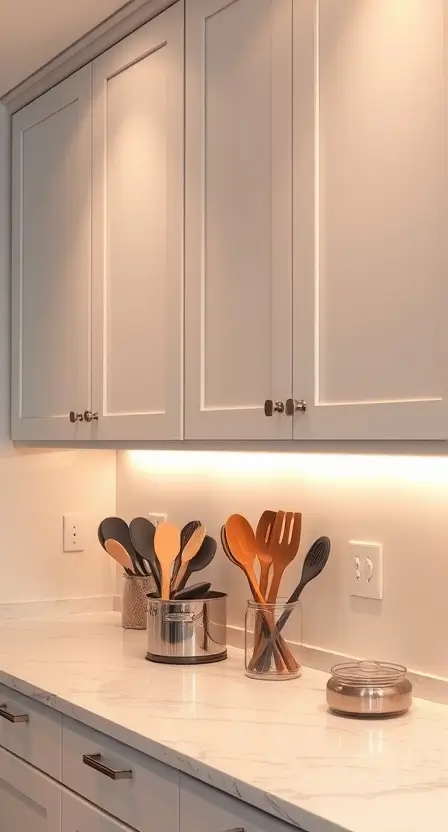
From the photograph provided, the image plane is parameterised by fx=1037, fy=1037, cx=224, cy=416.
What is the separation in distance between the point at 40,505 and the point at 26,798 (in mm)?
994

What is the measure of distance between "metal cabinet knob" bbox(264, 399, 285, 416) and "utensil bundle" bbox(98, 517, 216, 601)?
503 mm

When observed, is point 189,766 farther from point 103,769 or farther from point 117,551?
point 117,551

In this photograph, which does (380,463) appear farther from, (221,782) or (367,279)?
(221,782)

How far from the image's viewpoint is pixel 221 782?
60.3 inches

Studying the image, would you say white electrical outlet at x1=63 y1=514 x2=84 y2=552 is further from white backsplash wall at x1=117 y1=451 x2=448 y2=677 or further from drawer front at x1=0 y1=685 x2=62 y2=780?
drawer front at x1=0 y1=685 x2=62 y2=780

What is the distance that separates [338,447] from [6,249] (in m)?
1.57

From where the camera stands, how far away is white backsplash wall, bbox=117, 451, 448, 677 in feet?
6.35

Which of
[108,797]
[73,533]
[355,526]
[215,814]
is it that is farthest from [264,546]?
[73,533]

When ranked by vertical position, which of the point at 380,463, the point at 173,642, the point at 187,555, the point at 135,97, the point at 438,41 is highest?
the point at 135,97

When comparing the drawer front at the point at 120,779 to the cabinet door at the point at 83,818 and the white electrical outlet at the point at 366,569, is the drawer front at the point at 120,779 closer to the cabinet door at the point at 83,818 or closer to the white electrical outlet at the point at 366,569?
the cabinet door at the point at 83,818

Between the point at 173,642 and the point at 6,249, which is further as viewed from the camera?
the point at 6,249

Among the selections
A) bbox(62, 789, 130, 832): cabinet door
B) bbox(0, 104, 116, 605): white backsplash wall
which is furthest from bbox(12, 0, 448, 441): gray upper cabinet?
bbox(62, 789, 130, 832): cabinet door

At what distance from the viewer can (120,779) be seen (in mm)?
1827

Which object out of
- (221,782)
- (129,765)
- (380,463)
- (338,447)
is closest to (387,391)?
(338,447)
